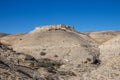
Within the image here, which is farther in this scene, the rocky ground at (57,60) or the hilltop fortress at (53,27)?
the hilltop fortress at (53,27)

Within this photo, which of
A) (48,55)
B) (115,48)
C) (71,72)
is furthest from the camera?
(48,55)

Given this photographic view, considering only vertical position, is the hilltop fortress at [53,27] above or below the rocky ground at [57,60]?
above

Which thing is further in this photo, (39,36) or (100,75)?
(39,36)

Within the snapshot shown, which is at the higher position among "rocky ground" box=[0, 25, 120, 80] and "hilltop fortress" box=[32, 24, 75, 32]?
"hilltop fortress" box=[32, 24, 75, 32]

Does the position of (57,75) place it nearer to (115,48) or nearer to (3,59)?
(3,59)

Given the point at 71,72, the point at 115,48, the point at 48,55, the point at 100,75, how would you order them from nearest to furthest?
the point at 100,75 < the point at 71,72 < the point at 115,48 < the point at 48,55

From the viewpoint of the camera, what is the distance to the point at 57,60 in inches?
1271

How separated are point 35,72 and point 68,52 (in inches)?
634

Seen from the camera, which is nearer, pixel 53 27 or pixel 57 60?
pixel 57 60

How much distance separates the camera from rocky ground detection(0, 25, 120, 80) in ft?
69.2

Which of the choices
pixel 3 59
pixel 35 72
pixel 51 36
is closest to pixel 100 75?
pixel 35 72

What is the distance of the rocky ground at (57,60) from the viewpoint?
2109cm

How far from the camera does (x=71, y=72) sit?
2370 centimetres

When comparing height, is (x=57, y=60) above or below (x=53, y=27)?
below
